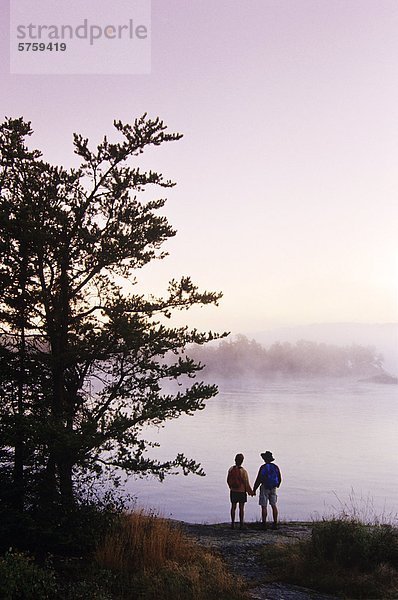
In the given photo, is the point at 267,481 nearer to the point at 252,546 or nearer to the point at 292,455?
the point at 252,546

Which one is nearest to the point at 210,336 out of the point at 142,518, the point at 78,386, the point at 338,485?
the point at 78,386

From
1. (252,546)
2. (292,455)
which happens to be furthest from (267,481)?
(292,455)

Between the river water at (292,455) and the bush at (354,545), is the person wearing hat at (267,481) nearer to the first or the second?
the river water at (292,455)

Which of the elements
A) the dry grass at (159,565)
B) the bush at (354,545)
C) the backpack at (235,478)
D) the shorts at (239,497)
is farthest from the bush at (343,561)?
the backpack at (235,478)

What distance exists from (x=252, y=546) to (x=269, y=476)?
2.49 m

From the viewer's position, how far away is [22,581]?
955 centimetres

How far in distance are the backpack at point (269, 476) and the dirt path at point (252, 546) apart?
4.18ft

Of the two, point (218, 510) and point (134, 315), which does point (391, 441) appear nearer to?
point (218, 510)

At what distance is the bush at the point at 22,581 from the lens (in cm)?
923

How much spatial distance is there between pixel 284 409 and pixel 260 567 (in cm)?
8042

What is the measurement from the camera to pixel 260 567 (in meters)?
13.0

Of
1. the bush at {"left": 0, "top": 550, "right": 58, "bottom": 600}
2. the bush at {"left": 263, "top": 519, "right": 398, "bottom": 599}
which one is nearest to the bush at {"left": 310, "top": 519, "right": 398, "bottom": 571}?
the bush at {"left": 263, "top": 519, "right": 398, "bottom": 599}

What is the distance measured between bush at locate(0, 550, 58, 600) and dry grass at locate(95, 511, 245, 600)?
4.57 ft

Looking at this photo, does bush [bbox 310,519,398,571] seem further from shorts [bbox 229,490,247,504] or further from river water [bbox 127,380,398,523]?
river water [bbox 127,380,398,523]
